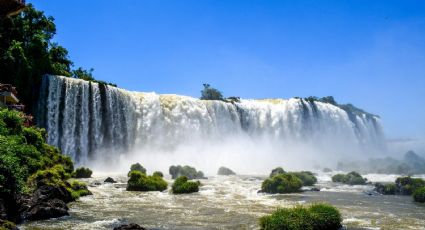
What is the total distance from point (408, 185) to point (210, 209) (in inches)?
644

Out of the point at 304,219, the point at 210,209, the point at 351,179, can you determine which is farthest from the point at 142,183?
the point at 351,179

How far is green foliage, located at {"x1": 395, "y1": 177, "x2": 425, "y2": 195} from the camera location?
28.4 metres

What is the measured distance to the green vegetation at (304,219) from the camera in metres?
14.0

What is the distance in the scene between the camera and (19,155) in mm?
A: 20469

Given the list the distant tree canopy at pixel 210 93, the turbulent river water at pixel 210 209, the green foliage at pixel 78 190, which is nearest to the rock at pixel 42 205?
the turbulent river water at pixel 210 209

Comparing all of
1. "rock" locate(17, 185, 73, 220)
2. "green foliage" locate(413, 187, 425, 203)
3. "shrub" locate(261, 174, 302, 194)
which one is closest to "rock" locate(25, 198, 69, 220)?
"rock" locate(17, 185, 73, 220)

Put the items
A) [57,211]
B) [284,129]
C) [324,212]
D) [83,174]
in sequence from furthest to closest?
1. [284,129]
2. [83,174]
3. [57,211]
4. [324,212]

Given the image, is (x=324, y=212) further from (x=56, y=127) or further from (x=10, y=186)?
(x=56, y=127)

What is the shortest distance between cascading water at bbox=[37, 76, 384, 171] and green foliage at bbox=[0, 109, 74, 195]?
1304 cm

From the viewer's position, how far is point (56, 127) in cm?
4206

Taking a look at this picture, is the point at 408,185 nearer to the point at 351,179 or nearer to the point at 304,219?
the point at 351,179

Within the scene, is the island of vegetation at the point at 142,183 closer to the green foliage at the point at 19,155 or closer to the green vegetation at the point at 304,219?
the green foliage at the point at 19,155

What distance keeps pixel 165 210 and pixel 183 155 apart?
1410 inches

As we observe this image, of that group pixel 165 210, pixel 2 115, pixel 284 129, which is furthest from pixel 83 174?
pixel 284 129
